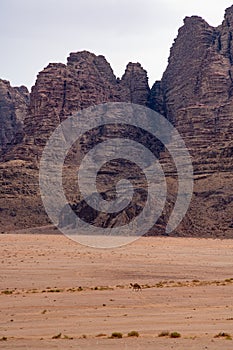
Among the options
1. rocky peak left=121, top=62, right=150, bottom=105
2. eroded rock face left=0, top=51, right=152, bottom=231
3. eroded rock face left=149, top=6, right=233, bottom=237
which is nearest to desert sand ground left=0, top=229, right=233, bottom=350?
eroded rock face left=149, top=6, right=233, bottom=237

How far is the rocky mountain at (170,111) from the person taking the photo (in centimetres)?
11994

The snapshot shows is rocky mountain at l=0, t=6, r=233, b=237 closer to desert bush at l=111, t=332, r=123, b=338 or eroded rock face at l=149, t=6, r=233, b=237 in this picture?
eroded rock face at l=149, t=6, r=233, b=237

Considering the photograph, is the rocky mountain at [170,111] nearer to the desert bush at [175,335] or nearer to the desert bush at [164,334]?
the desert bush at [164,334]

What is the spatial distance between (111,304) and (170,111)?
151m

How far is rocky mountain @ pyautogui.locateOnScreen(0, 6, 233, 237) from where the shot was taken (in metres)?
120

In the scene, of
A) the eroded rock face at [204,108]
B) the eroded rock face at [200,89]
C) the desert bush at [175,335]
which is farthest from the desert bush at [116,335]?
the eroded rock face at [200,89]

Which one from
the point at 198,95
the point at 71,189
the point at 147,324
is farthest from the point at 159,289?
the point at 198,95

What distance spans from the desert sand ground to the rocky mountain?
63.3m

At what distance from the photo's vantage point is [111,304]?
29266 millimetres

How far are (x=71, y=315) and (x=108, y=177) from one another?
11547 cm

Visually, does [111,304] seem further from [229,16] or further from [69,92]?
[229,16]

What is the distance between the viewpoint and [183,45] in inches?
7101

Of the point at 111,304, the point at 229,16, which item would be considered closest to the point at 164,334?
the point at 111,304

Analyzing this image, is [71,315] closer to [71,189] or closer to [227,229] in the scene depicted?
[227,229]
